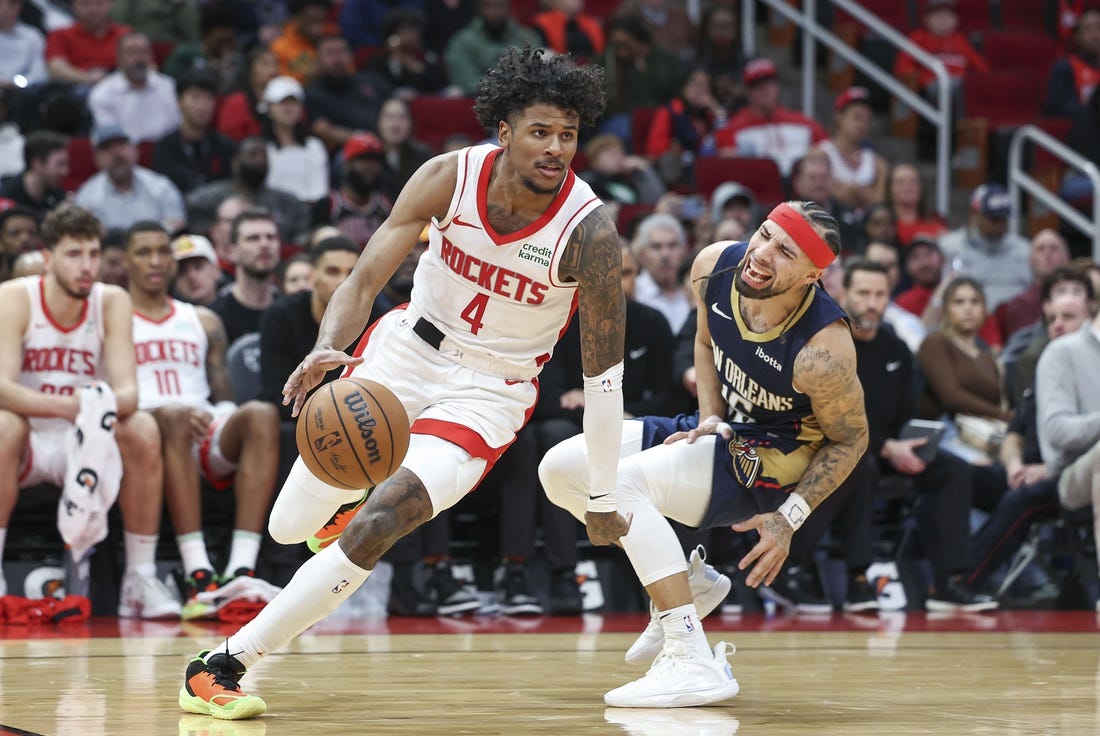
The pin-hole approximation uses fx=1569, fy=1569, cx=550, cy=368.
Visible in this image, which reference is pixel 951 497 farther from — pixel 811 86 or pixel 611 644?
pixel 811 86

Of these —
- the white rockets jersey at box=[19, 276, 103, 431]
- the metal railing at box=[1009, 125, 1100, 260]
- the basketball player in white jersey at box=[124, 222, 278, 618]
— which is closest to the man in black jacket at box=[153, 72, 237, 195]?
the basketball player in white jersey at box=[124, 222, 278, 618]

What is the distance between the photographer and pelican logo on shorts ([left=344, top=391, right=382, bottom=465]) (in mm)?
4160

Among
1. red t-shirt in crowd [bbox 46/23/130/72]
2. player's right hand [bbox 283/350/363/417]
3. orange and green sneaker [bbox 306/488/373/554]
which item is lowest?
orange and green sneaker [bbox 306/488/373/554]

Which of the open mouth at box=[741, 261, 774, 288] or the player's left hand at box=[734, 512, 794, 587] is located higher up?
the open mouth at box=[741, 261, 774, 288]

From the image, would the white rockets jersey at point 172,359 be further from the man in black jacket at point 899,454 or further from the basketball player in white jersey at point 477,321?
the man in black jacket at point 899,454

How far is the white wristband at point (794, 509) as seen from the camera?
481 cm

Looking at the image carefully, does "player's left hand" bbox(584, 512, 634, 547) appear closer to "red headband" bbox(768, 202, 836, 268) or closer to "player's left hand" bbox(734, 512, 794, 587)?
"player's left hand" bbox(734, 512, 794, 587)

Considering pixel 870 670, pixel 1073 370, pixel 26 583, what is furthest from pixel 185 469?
pixel 1073 370

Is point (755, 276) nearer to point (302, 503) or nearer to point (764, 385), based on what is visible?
point (764, 385)

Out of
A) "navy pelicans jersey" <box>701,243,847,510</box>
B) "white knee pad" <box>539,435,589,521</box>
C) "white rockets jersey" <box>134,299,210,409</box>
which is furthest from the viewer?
"white rockets jersey" <box>134,299,210,409</box>

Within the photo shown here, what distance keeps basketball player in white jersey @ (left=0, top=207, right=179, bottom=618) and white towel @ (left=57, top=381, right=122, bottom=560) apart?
18 cm

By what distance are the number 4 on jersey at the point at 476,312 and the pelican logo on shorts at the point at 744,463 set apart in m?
0.93

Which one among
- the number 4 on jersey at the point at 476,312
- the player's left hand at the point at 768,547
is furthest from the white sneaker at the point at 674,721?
the number 4 on jersey at the point at 476,312

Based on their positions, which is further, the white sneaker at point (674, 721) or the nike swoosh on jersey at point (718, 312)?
the nike swoosh on jersey at point (718, 312)
